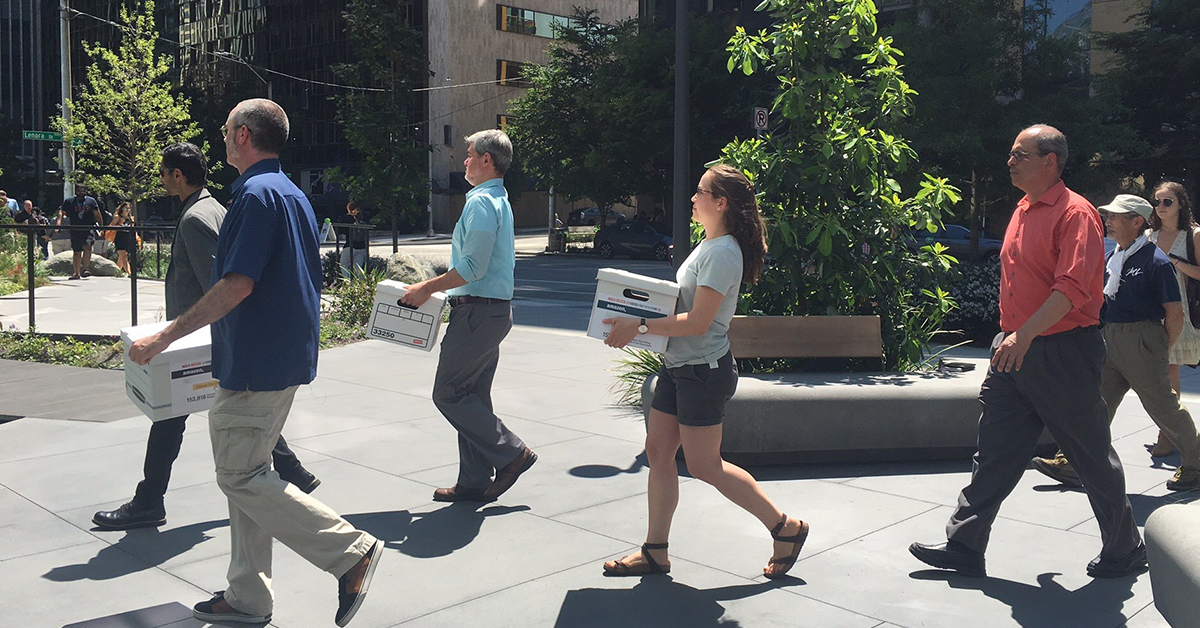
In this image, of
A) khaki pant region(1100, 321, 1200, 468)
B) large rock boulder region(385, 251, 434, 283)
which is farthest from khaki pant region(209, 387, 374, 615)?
large rock boulder region(385, 251, 434, 283)

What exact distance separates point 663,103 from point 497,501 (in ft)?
101

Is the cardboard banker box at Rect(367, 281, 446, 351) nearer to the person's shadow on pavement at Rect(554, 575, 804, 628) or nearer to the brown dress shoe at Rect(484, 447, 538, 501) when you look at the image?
the brown dress shoe at Rect(484, 447, 538, 501)

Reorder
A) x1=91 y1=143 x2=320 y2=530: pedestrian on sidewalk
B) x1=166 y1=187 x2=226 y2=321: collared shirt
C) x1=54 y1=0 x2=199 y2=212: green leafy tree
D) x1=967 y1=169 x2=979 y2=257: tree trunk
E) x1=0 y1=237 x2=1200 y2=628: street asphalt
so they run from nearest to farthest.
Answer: x1=0 y1=237 x2=1200 y2=628: street asphalt
x1=166 y1=187 x2=226 y2=321: collared shirt
x1=91 y1=143 x2=320 y2=530: pedestrian on sidewalk
x1=967 y1=169 x2=979 y2=257: tree trunk
x1=54 y1=0 x2=199 y2=212: green leafy tree

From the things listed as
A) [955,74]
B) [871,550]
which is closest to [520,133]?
[955,74]

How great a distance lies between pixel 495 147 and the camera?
5.66 metres

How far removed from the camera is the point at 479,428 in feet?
18.4

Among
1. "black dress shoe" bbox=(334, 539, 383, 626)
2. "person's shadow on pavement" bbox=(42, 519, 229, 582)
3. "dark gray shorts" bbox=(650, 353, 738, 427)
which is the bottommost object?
"person's shadow on pavement" bbox=(42, 519, 229, 582)

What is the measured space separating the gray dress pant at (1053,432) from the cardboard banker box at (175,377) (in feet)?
10.5

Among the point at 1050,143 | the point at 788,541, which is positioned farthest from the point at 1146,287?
the point at 788,541

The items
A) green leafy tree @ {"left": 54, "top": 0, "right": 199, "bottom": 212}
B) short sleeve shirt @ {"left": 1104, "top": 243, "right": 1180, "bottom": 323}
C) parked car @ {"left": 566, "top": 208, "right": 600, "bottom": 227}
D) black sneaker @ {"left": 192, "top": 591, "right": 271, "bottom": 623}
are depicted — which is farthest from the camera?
parked car @ {"left": 566, "top": 208, "right": 600, "bottom": 227}

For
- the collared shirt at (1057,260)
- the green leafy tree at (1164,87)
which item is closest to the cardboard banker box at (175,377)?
the collared shirt at (1057,260)

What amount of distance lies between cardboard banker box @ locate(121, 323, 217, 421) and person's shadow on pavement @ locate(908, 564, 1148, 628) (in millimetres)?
3053

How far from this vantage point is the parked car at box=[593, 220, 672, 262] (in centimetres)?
3584

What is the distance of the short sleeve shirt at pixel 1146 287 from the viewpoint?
6035mm
